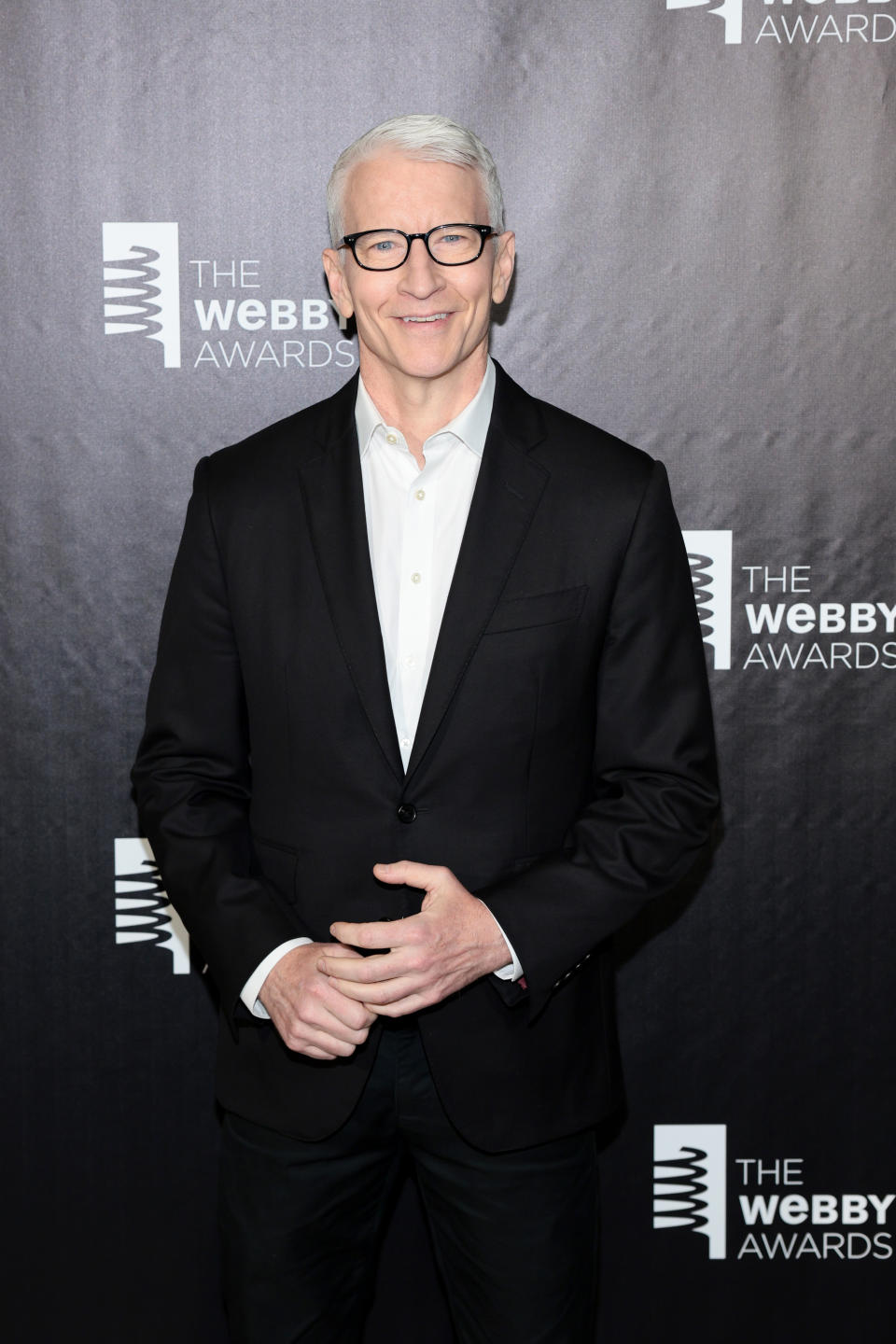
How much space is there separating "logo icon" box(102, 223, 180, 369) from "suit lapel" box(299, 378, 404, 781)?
1.81 ft

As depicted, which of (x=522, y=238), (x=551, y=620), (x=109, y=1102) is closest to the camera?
Result: (x=551, y=620)

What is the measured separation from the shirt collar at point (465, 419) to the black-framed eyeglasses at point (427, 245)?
16cm

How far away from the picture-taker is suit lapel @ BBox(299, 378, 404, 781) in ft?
5.60

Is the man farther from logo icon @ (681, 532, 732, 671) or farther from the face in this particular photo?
logo icon @ (681, 532, 732, 671)

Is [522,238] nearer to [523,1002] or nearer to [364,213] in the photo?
[364,213]

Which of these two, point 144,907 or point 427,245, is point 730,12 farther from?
point 144,907

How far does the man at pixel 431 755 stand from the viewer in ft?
5.61

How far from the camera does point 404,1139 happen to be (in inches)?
71.7

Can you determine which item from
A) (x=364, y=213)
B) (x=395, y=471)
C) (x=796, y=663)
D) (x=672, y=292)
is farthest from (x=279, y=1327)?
(x=672, y=292)

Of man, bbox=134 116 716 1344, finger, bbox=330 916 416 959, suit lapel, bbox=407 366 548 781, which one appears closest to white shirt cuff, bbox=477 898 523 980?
man, bbox=134 116 716 1344

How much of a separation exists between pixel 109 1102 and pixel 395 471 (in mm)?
1328

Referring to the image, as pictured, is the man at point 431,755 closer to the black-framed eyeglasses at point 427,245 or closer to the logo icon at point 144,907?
the black-framed eyeglasses at point 427,245

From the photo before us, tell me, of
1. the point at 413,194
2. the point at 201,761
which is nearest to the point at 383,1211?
the point at 201,761

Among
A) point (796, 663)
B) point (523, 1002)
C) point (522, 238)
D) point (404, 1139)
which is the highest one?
point (522, 238)
